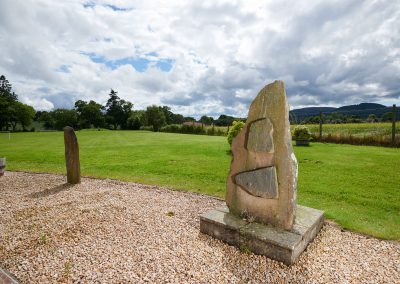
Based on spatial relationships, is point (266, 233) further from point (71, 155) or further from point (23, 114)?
point (23, 114)

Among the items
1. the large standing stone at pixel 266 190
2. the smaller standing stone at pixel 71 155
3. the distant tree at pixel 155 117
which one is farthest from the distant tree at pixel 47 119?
the large standing stone at pixel 266 190

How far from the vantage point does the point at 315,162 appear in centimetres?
1120

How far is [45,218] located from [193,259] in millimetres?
3373

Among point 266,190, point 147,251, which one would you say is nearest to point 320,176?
point 266,190

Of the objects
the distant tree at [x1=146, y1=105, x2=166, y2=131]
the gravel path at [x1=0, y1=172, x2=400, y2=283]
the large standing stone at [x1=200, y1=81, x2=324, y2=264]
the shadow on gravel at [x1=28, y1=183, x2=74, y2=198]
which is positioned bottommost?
the gravel path at [x1=0, y1=172, x2=400, y2=283]

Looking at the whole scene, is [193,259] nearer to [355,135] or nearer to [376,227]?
[376,227]

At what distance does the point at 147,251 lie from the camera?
4023 mm

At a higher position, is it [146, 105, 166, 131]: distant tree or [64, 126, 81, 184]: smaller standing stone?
[146, 105, 166, 131]: distant tree

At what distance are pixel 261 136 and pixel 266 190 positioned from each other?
0.91 metres

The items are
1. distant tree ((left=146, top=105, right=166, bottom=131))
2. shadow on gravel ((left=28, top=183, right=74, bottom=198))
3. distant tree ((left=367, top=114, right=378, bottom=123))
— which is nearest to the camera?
shadow on gravel ((left=28, top=183, right=74, bottom=198))

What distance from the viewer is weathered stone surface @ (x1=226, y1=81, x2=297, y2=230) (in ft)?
13.6

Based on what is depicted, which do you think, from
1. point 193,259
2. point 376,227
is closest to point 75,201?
point 193,259

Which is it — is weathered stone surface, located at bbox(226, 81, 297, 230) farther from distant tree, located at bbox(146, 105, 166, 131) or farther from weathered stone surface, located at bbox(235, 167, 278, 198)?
distant tree, located at bbox(146, 105, 166, 131)

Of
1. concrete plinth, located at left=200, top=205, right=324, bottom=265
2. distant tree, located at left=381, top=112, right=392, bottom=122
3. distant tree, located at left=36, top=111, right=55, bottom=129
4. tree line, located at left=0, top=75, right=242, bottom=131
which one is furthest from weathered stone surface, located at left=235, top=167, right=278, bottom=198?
distant tree, located at left=36, top=111, right=55, bottom=129
